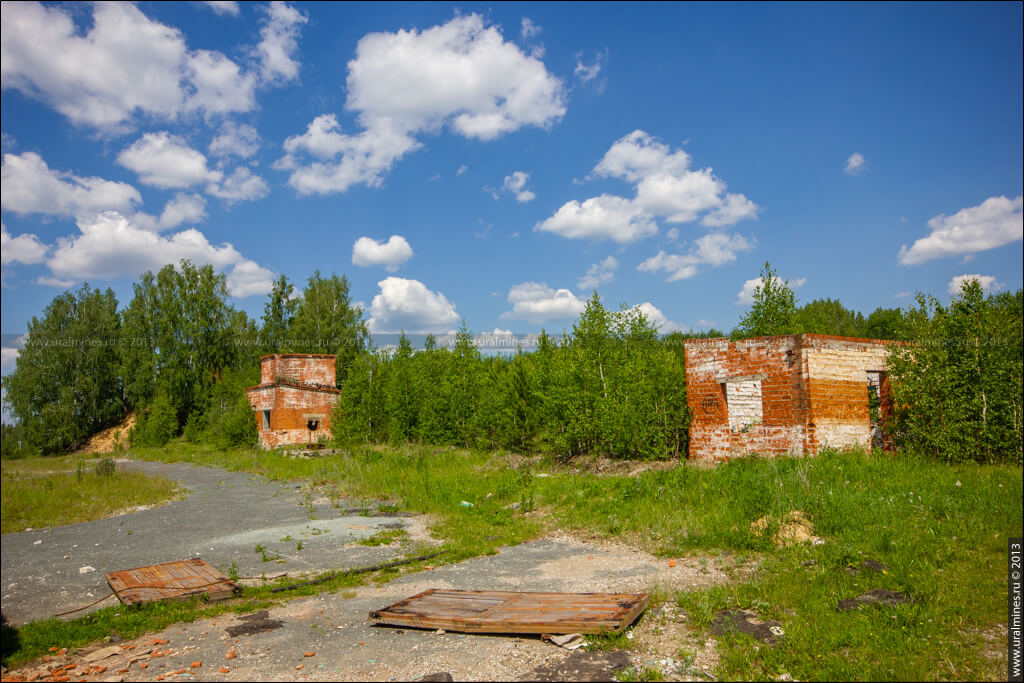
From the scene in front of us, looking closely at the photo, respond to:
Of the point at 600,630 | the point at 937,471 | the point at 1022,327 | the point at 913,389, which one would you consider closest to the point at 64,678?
the point at 600,630

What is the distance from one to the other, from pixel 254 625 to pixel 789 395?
10.3m

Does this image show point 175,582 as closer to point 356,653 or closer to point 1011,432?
point 356,653

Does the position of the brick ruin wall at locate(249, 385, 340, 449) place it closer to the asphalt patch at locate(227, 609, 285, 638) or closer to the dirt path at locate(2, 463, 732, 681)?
the dirt path at locate(2, 463, 732, 681)

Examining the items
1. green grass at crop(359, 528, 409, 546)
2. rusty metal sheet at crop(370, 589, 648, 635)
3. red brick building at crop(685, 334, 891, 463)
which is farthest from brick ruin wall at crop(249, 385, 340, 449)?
rusty metal sheet at crop(370, 589, 648, 635)

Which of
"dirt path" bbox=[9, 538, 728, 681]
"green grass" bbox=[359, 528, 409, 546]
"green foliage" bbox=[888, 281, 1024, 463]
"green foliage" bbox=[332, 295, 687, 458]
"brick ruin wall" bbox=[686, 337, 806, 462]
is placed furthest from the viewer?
"green foliage" bbox=[332, 295, 687, 458]

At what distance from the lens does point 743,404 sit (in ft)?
41.1

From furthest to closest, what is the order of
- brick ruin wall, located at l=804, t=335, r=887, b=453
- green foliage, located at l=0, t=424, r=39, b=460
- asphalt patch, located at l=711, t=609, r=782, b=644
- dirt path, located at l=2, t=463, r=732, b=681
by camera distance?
1. brick ruin wall, located at l=804, t=335, r=887, b=453
2. asphalt patch, located at l=711, t=609, r=782, b=644
3. dirt path, located at l=2, t=463, r=732, b=681
4. green foliage, located at l=0, t=424, r=39, b=460

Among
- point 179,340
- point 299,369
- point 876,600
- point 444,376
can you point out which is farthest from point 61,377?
point 179,340

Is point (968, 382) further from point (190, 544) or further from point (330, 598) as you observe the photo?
point (190, 544)

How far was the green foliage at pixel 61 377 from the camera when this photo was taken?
4992mm

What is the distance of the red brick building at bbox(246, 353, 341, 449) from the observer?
84.5 ft

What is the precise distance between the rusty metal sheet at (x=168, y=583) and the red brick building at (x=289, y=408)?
18.4 m

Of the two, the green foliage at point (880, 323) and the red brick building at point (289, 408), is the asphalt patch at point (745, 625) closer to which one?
the red brick building at point (289, 408)

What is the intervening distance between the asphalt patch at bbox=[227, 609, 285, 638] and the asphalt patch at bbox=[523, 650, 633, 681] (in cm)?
316
